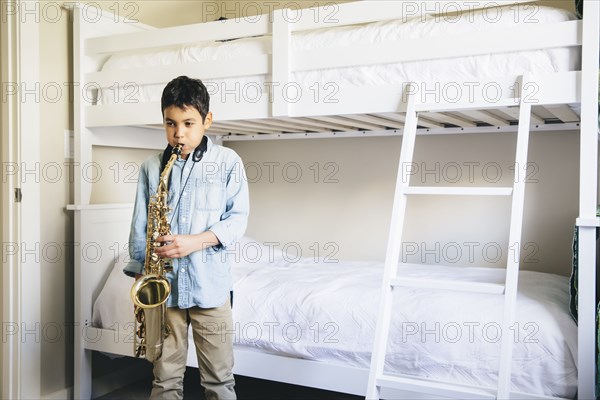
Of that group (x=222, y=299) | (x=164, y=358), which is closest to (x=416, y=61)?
(x=222, y=299)

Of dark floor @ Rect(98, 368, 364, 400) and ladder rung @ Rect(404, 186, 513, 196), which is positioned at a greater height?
ladder rung @ Rect(404, 186, 513, 196)

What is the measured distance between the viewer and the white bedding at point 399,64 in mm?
1882

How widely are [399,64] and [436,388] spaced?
969 millimetres

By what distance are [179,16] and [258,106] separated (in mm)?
1369

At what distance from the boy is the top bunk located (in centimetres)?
42

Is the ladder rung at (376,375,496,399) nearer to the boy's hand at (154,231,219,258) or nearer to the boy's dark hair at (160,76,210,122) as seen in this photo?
the boy's hand at (154,231,219,258)

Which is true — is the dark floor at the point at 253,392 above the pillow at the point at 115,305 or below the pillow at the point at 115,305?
below

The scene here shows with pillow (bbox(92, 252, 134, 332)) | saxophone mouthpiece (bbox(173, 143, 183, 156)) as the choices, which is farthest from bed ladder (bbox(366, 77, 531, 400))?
pillow (bbox(92, 252, 134, 332))

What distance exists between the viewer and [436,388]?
1787 millimetres

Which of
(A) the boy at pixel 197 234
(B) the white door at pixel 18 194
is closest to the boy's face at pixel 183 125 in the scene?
(A) the boy at pixel 197 234

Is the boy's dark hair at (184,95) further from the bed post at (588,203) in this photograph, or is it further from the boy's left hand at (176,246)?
the bed post at (588,203)

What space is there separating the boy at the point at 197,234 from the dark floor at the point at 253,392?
39.7 inches

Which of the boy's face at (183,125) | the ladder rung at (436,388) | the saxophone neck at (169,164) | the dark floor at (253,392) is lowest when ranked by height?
the dark floor at (253,392)

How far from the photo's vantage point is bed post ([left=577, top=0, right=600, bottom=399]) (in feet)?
5.82
